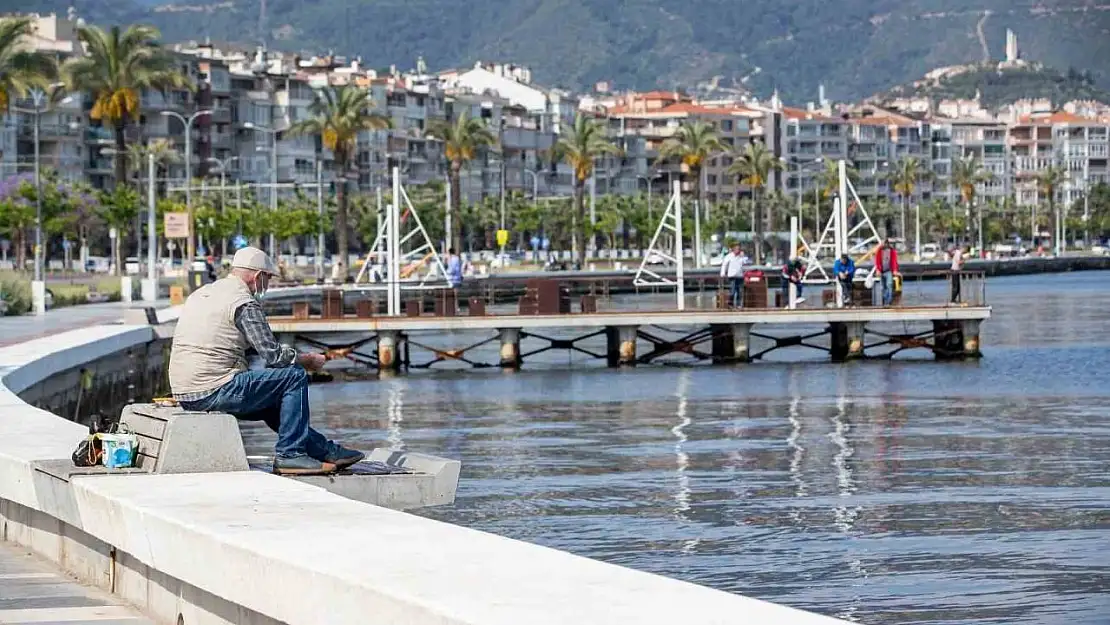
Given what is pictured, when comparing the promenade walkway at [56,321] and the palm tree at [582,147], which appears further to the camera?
the palm tree at [582,147]

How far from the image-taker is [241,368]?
40.7ft

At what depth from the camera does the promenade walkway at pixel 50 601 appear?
9891mm

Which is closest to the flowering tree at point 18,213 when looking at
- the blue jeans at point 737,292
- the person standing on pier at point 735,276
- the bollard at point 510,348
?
the bollard at point 510,348

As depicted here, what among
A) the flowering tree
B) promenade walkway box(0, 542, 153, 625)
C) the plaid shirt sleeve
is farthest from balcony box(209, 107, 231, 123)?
promenade walkway box(0, 542, 153, 625)

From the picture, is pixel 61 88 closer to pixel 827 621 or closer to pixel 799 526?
pixel 799 526

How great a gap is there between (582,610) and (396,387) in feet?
113

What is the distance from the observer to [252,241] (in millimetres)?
120375

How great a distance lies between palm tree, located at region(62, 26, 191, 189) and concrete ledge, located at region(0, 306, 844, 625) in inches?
2891

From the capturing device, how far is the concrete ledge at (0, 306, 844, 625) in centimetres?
718

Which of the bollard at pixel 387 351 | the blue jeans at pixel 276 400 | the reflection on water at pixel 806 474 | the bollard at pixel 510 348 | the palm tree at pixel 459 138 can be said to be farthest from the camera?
the palm tree at pixel 459 138

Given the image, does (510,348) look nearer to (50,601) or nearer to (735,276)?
(735,276)

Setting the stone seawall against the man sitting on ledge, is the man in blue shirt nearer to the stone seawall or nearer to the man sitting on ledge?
the stone seawall

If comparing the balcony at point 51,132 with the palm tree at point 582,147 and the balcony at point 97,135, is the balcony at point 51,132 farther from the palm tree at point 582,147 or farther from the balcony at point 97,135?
the palm tree at point 582,147

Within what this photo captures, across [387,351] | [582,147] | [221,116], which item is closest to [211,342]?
[387,351]
